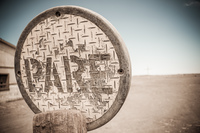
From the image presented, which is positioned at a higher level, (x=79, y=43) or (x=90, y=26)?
(x=90, y=26)

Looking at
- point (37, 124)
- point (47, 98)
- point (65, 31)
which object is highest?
point (65, 31)

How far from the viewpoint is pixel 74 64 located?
3.35 feet

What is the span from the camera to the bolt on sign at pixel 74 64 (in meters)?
0.92

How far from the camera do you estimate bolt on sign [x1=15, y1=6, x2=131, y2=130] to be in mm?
924

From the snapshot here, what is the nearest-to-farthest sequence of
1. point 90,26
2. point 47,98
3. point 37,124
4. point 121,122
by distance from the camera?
point 37,124, point 90,26, point 47,98, point 121,122

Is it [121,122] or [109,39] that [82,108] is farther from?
[121,122]

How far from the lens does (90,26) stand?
3.18 ft

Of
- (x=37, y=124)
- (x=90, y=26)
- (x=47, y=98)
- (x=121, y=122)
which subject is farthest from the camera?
(x=121, y=122)

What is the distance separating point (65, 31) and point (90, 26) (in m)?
0.25

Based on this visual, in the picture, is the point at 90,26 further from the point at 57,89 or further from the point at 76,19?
the point at 57,89

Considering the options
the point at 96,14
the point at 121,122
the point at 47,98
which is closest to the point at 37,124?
the point at 47,98

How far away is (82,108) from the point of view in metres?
1.00

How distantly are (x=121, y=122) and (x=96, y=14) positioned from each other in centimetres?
386

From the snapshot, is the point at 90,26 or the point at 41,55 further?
the point at 41,55
